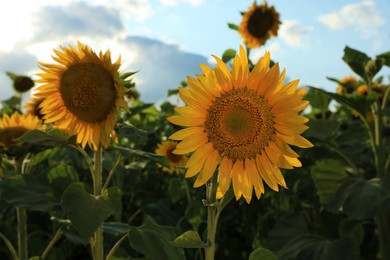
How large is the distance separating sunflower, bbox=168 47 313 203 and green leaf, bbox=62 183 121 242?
16.3 inches

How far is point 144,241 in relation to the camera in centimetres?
189

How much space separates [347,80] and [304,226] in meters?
2.78

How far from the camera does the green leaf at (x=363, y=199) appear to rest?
2.32m

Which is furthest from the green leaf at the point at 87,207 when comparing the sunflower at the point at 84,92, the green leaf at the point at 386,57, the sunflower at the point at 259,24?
the sunflower at the point at 259,24

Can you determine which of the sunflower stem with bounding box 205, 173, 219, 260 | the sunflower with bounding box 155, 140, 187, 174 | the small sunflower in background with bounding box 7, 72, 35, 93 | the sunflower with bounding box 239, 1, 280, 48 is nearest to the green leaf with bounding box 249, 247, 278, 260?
the sunflower stem with bounding box 205, 173, 219, 260

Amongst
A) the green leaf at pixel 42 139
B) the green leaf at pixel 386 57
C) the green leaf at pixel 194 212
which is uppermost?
the green leaf at pixel 386 57

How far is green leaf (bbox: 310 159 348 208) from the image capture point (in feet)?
8.89

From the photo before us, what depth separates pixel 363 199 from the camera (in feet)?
7.84

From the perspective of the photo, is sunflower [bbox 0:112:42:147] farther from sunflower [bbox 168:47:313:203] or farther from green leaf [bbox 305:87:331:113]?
green leaf [bbox 305:87:331:113]

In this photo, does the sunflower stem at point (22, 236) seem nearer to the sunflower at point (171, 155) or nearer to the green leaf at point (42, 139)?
the green leaf at point (42, 139)

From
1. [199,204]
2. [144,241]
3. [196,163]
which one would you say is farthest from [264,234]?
[196,163]

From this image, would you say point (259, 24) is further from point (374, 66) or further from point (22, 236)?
point (22, 236)

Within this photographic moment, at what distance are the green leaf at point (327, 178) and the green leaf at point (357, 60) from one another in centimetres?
50

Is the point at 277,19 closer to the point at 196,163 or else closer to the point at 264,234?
the point at 264,234
